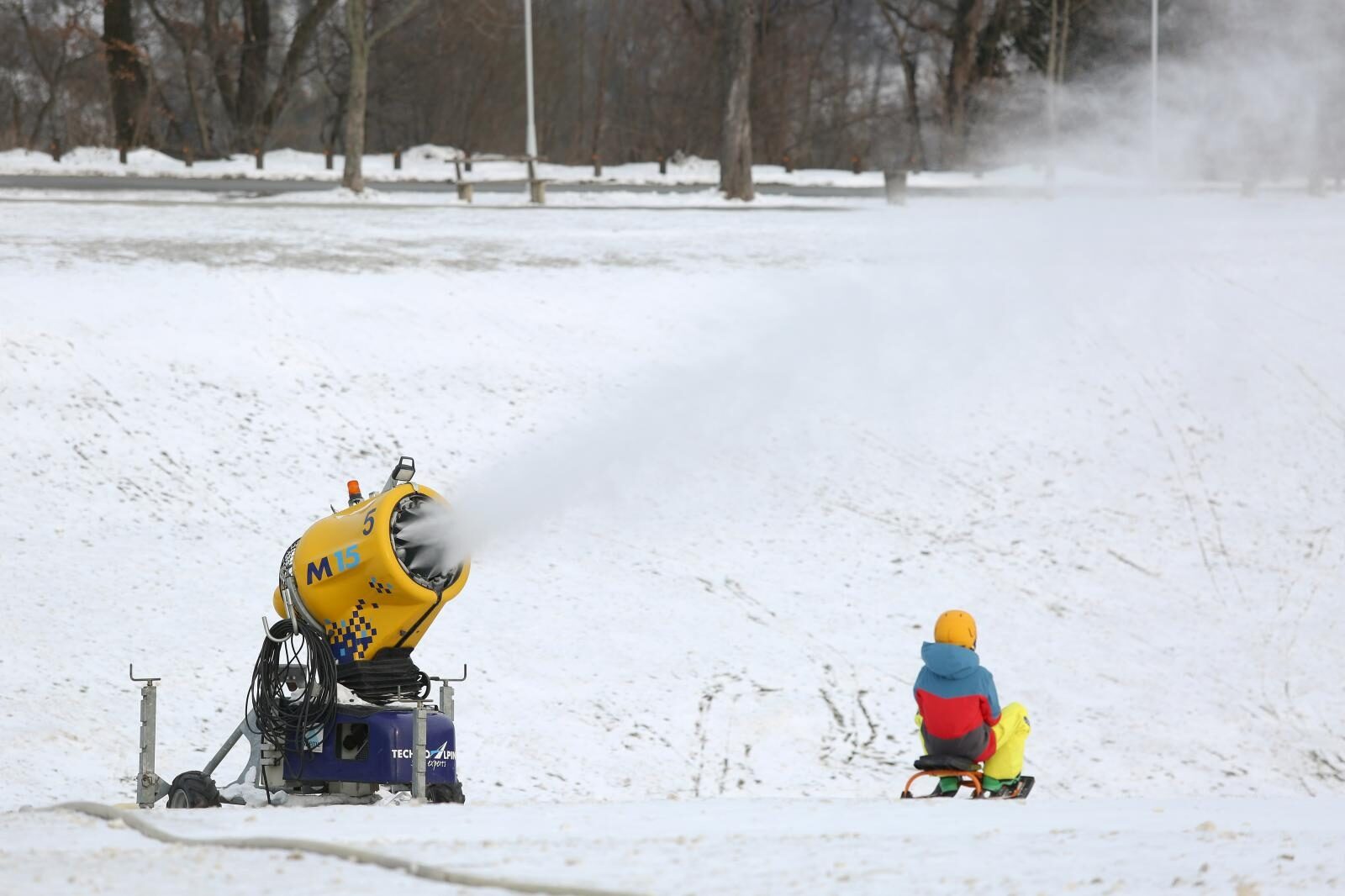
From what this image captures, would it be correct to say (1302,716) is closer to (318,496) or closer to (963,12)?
(318,496)

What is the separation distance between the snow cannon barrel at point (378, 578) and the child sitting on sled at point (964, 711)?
2.24 meters

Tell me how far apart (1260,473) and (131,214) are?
1714 cm

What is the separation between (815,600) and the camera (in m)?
13.2

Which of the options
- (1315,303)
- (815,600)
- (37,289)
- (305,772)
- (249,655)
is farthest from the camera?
(1315,303)

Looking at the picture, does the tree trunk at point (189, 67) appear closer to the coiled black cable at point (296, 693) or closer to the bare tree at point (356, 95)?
the bare tree at point (356, 95)

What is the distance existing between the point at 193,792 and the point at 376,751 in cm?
87

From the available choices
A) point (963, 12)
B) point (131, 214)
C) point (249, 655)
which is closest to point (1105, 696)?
point (249, 655)

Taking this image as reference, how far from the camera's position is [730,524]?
1448 centimetres

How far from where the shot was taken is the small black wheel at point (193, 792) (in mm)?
7449

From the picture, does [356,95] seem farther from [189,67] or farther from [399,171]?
[189,67]

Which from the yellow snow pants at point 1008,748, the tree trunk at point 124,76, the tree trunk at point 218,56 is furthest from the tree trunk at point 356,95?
the yellow snow pants at point 1008,748

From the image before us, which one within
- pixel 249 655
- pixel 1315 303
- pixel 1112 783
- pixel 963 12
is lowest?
pixel 1112 783

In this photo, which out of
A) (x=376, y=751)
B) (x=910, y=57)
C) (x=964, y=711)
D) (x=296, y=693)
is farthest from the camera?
(x=910, y=57)

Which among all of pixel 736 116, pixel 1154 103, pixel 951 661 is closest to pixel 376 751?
pixel 951 661
